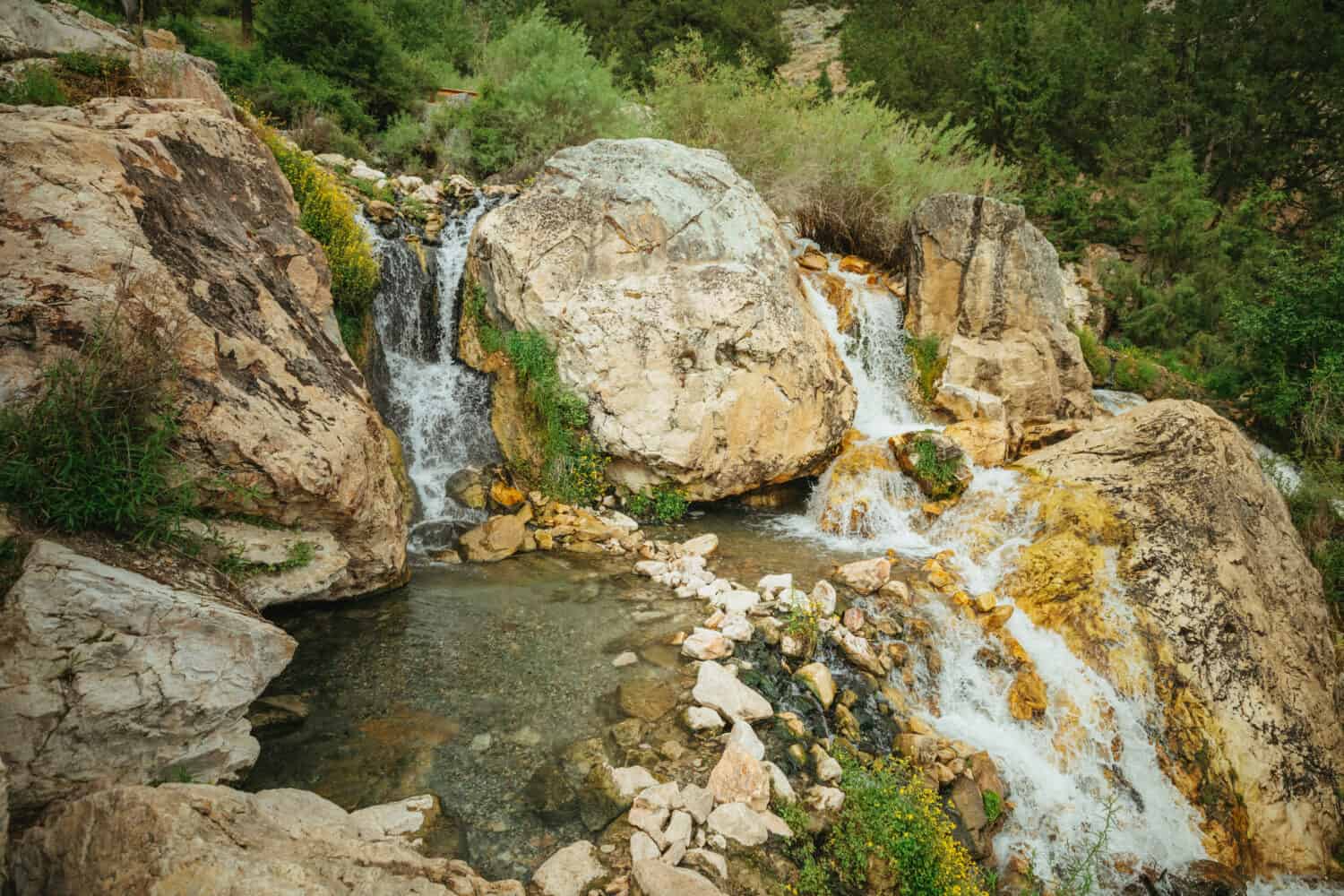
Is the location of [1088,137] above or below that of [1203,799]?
above

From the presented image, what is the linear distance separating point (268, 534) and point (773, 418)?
6.10 m

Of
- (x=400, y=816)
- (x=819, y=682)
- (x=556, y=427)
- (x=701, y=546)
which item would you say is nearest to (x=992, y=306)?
(x=701, y=546)

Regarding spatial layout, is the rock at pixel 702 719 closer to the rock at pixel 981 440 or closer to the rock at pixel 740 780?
the rock at pixel 740 780

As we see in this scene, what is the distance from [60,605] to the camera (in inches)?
113

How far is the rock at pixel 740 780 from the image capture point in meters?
3.77

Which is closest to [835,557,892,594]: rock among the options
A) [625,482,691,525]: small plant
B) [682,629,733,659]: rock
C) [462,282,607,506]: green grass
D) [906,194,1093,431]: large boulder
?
[682,629,733,659]: rock

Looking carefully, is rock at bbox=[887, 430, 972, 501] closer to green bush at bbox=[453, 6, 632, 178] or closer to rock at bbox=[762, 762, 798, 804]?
rock at bbox=[762, 762, 798, 804]

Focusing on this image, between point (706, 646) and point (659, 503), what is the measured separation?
3.26m

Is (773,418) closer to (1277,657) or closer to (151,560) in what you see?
(1277,657)

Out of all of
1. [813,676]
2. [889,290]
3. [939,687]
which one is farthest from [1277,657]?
[889,290]

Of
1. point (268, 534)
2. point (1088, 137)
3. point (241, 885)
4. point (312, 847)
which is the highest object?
point (1088, 137)

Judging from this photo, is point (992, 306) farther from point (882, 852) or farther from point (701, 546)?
point (882, 852)

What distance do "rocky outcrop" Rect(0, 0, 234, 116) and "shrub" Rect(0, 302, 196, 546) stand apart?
14.6ft

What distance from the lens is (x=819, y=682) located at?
5078mm
